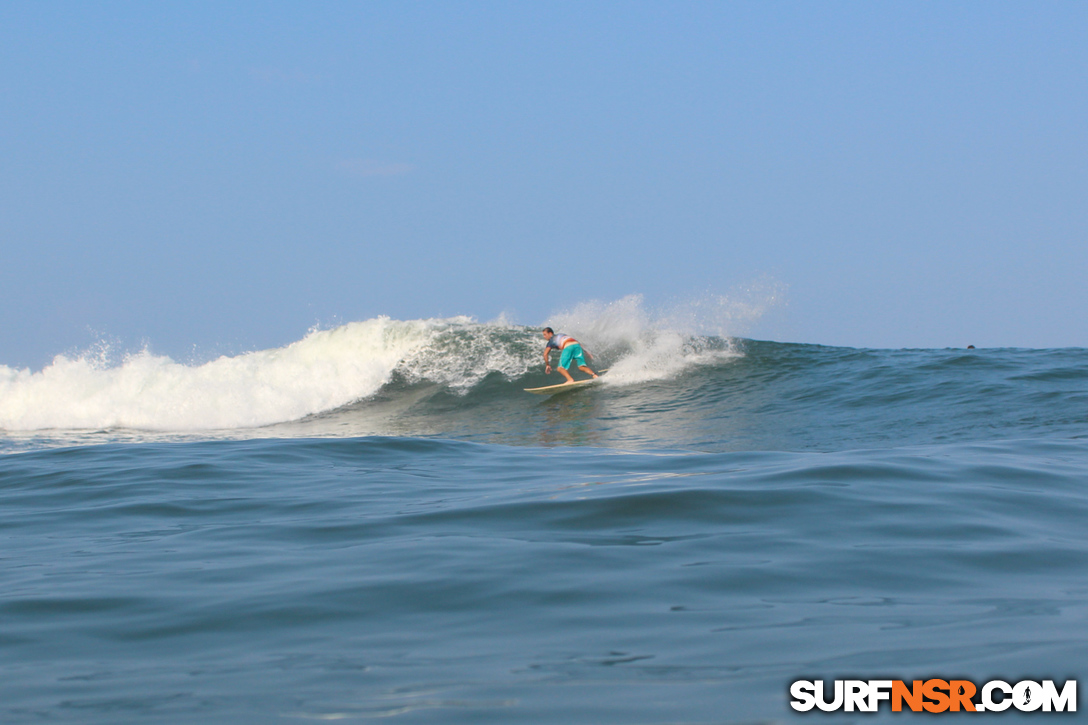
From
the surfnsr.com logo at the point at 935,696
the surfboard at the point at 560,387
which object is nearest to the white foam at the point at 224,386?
the surfboard at the point at 560,387

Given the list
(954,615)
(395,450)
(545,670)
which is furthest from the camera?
(395,450)

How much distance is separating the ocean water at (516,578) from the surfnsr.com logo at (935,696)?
0.16ft

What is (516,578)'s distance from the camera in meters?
3.32

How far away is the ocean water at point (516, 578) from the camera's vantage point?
2178 millimetres

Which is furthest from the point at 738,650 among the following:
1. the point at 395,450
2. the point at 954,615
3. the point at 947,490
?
the point at 395,450

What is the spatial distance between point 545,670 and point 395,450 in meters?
5.76

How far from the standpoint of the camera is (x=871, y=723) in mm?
1876

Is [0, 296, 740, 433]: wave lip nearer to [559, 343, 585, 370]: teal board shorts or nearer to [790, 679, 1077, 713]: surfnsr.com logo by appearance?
[559, 343, 585, 370]: teal board shorts

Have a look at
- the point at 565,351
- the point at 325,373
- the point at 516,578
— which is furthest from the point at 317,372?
the point at 516,578

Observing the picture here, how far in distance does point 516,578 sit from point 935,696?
1.68 meters

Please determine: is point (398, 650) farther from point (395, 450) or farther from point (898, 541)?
point (395, 450)

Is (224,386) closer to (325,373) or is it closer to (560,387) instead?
(325,373)

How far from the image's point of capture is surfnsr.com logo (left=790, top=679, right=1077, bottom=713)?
1.96 metres

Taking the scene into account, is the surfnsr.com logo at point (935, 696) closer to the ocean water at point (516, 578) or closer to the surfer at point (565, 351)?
the ocean water at point (516, 578)
